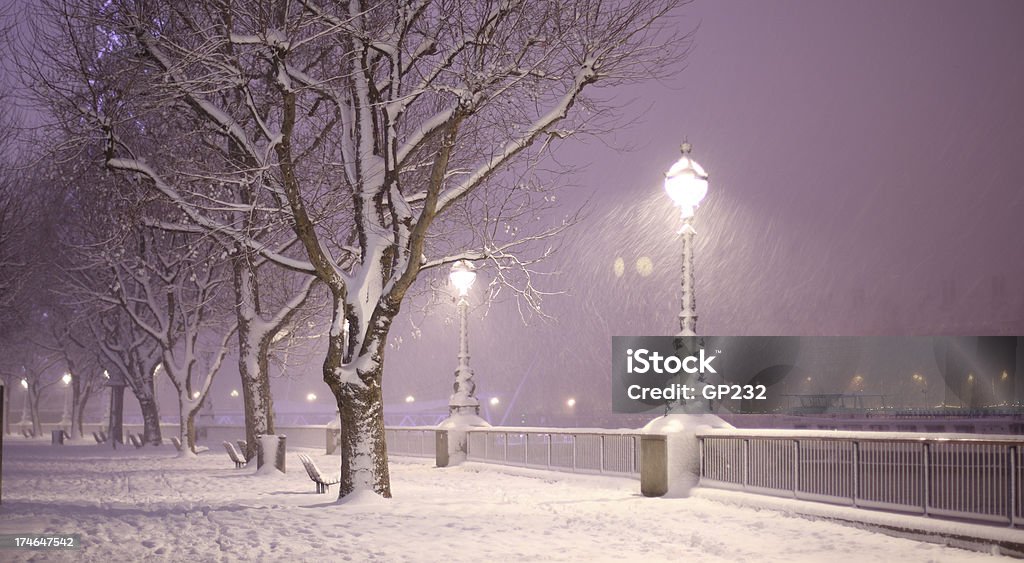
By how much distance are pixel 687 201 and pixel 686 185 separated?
0.96 ft

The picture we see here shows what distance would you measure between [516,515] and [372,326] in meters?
3.84

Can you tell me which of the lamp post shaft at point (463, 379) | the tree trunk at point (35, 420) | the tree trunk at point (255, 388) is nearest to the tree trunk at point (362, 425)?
the lamp post shaft at point (463, 379)

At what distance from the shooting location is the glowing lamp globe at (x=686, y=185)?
53.4 ft

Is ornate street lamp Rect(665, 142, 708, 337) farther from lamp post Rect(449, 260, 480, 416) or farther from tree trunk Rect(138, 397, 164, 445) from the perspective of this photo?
tree trunk Rect(138, 397, 164, 445)

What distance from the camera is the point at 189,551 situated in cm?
1002

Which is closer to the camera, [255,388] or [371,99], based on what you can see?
[371,99]

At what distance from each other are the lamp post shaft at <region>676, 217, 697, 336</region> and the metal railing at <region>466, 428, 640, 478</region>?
3.35 metres

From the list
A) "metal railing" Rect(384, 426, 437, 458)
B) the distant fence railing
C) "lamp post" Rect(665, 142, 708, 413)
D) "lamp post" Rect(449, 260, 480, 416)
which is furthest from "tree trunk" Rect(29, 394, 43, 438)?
the distant fence railing

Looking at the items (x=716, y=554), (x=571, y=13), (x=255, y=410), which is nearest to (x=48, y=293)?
(x=255, y=410)

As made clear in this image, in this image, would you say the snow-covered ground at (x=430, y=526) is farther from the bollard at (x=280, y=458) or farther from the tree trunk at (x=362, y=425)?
the bollard at (x=280, y=458)

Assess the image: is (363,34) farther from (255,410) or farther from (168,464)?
(168,464)

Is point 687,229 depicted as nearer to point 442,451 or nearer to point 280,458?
point 442,451

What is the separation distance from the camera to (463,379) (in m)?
25.7

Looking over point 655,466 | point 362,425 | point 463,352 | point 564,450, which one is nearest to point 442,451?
point 463,352
